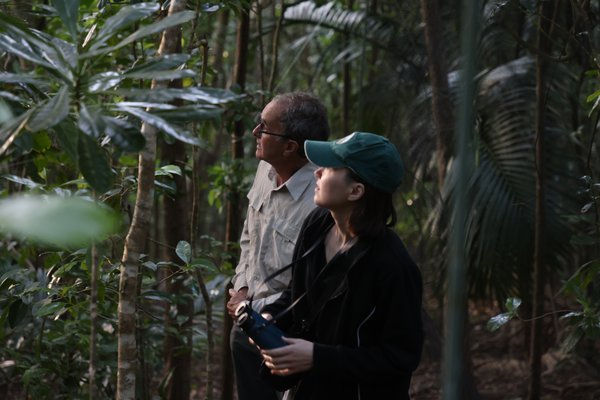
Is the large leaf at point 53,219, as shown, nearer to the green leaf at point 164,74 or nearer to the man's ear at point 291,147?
the green leaf at point 164,74

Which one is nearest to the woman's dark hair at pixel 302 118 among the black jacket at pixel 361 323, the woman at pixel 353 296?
the woman at pixel 353 296

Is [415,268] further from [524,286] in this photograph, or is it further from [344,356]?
[524,286]

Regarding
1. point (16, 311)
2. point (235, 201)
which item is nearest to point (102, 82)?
point (16, 311)

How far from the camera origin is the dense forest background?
157 centimetres

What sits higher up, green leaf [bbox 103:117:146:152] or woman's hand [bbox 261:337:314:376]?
green leaf [bbox 103:117:146:152]

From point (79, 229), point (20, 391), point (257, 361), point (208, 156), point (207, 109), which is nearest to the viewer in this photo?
point (79, 229)

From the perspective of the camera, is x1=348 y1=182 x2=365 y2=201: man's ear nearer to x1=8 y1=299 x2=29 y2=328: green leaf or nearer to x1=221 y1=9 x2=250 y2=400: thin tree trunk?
x1=8 y1=299 x2=29 y2=328: green leaf

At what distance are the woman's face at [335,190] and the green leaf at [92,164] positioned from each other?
572 millimetres

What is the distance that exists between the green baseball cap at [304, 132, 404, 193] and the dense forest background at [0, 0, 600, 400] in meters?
0.21

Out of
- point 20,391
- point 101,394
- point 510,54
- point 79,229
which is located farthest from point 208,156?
point 79,229

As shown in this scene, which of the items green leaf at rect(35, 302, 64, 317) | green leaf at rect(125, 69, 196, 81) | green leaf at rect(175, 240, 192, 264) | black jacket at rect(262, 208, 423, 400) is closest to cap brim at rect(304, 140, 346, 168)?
black jacket at rect(262, 208, 423, 400)

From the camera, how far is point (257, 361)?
8.27 ft

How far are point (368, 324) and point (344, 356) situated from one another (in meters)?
0.10

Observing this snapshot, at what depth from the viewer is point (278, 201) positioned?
8.42 ft
